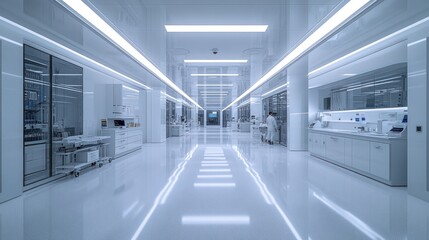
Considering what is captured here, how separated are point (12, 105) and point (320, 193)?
5.04 metres

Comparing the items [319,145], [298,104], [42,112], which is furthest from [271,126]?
[42,112]

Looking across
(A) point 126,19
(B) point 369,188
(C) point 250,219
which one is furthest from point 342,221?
(A) point 126,19

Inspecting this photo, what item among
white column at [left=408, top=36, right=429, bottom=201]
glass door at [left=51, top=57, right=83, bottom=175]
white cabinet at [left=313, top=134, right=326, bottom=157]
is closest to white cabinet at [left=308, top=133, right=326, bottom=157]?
white cabinet at [left=313, top=134, right=326, bottom=157]

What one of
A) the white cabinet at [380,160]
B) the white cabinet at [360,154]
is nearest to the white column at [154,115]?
the white cabinet at [360,154]

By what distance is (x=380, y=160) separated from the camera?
160 inches

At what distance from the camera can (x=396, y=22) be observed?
4.28 m

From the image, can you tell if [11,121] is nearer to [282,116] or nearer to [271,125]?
[271,125]

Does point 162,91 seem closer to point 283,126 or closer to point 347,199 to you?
point 283,126

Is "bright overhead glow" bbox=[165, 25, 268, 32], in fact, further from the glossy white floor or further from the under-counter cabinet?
the glossy white floor

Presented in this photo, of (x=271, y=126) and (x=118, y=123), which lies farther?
(x=271, y=126)

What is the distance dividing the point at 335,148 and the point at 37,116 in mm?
6905

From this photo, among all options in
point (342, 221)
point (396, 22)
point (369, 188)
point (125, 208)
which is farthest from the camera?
point (396, 22)

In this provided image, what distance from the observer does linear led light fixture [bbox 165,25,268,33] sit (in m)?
6.64

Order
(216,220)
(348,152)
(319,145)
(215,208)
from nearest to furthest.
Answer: (216,220)
(215,208)
(348,152)
(319,145)
